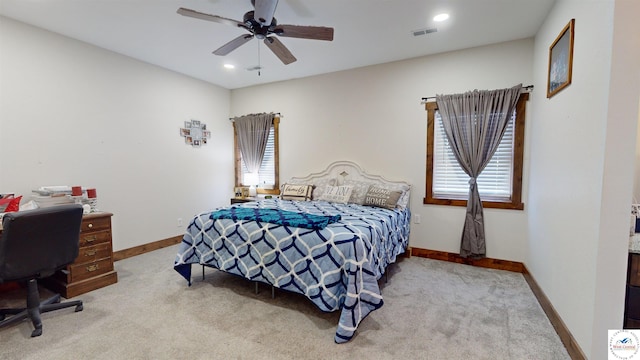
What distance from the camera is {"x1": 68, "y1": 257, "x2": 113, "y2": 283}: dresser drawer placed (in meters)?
2.70

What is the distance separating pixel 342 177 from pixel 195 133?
8.55 feet

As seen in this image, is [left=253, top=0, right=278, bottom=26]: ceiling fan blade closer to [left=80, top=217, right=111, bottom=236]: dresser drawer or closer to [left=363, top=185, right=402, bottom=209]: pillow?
[left=363, top=185, right=402, bottom=209]: pillow

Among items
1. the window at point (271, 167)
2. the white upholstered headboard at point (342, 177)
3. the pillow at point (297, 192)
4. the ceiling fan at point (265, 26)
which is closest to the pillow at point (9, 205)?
the ceiling fan at point (265, 26)

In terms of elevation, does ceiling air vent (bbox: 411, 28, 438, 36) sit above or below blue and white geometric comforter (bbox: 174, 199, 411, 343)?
above

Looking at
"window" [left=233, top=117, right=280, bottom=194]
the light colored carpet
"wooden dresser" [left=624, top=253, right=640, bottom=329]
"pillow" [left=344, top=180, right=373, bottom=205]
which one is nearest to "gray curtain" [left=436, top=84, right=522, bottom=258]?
the light colored carpet

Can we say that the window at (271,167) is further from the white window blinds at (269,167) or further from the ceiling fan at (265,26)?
the ceiling fan at (265,26)

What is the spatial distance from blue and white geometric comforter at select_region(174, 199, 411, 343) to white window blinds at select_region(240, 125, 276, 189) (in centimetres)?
216

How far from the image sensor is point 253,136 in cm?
516

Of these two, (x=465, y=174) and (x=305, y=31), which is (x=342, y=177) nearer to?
(x=465, y=174)

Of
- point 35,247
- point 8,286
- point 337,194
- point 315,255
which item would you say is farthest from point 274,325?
point 8,286

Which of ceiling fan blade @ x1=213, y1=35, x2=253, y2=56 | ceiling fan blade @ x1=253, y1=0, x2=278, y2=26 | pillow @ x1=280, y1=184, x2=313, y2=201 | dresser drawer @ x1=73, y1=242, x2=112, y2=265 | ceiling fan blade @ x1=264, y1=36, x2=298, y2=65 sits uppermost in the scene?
ceiling fan blade @ x1=253, y1=0, x2=278, y2=26

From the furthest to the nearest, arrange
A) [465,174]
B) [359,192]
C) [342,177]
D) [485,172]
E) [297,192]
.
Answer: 1. [342,177]
2. [297,192]
3. [359,192]
4. [465,174]
5. [485,172]

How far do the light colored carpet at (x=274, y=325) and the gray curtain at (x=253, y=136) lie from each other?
2.54 meters

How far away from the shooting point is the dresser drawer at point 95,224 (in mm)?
2788
